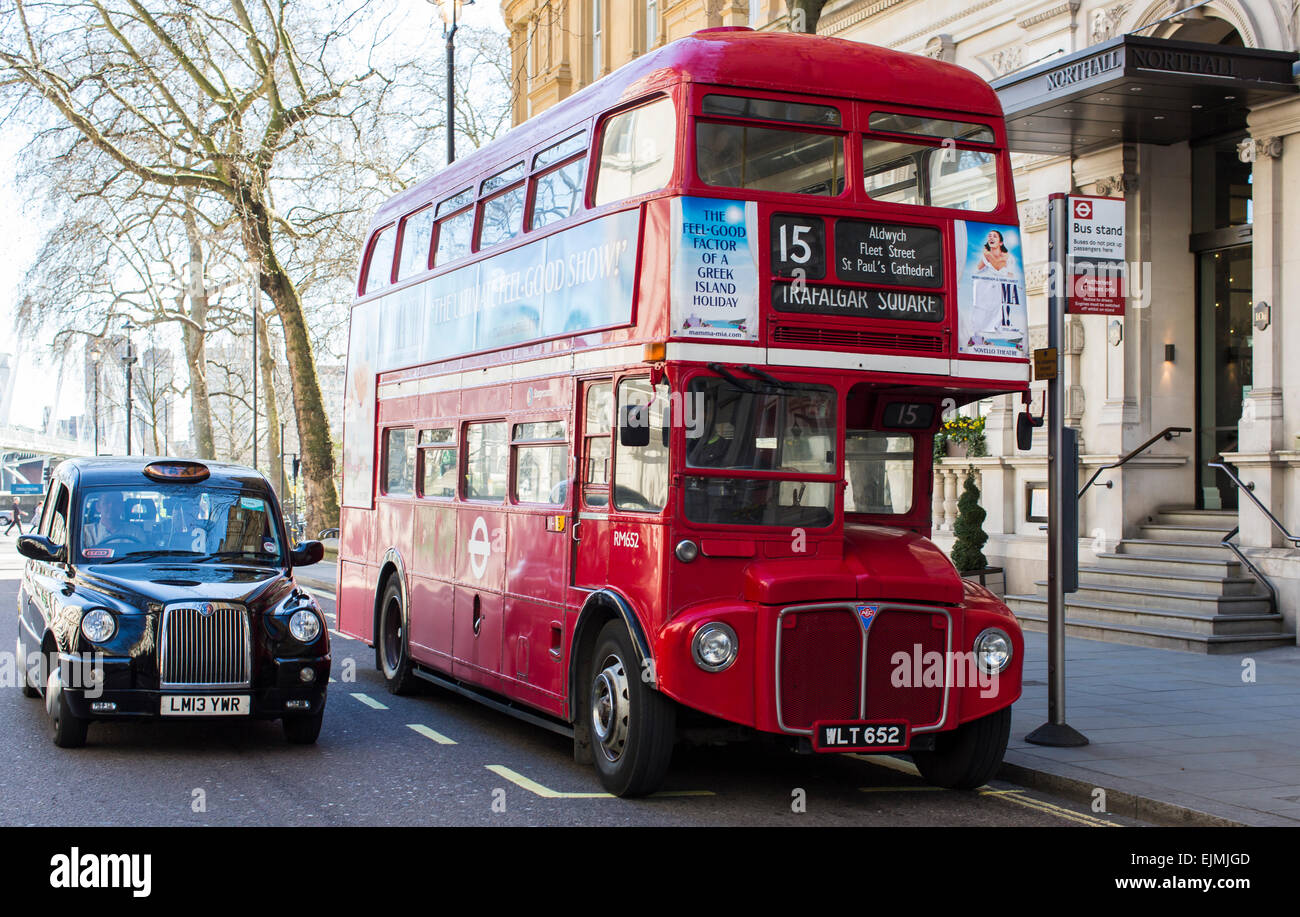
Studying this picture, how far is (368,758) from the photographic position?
9.35 meters

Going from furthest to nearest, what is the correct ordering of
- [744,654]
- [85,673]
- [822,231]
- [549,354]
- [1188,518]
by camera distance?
[1188,518], [549,354], [85,673], [822,231], [744,654]

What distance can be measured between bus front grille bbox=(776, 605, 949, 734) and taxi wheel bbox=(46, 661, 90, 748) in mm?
4523

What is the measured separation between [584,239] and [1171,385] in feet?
33.7

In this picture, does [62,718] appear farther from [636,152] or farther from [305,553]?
[636,152]

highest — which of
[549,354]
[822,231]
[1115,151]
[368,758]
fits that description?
[1115,151]

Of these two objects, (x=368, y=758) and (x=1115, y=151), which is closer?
(x=368, y=758)

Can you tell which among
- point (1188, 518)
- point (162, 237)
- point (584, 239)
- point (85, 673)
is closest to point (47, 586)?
point (85, 673)

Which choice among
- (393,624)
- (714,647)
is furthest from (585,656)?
(393,624)

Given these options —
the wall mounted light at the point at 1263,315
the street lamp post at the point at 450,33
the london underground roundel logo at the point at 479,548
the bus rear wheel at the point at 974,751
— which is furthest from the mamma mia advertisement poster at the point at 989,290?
the street lamp post at the point at 450,33

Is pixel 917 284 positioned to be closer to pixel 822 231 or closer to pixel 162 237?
pixel 822 231

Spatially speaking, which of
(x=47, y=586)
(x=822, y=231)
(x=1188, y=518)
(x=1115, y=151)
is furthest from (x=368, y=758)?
(x=1115, y=151)

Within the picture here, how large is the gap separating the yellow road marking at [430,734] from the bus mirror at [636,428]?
320 centimetres
